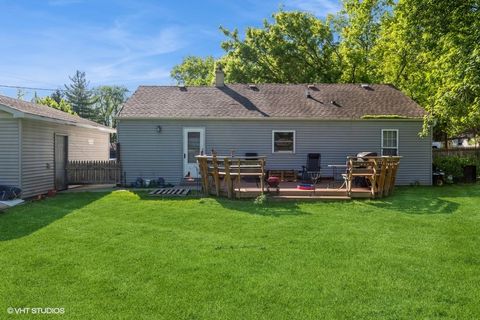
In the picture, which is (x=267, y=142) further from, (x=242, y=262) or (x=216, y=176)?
(x=242, y=262)

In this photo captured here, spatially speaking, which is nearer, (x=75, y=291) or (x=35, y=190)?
(x=75, y=291)

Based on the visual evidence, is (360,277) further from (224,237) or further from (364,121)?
(364,121)

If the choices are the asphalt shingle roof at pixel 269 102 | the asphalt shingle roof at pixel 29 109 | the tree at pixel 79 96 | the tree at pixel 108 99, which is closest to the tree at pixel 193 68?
the tree at pixel 79 96

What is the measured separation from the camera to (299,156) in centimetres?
1467

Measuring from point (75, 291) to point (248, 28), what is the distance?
25.2 metres

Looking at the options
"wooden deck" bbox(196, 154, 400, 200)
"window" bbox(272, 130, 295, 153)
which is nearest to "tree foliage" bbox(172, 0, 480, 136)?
"window" bbox(272, 130, 295, 153)

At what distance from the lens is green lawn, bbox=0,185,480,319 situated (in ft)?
13.0

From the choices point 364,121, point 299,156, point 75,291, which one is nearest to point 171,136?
point 299,156

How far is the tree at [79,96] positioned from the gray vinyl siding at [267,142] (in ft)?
129

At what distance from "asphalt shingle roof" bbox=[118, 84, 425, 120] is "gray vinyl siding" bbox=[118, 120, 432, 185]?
0.34 m

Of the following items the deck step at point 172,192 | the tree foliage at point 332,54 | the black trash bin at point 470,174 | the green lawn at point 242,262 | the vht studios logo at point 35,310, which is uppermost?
the tree foliage at point 332,54

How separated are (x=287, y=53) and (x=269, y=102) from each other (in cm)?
1126

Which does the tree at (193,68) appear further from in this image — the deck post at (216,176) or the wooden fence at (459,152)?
the deck post at (216,176)

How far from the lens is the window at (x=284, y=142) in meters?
14.7
